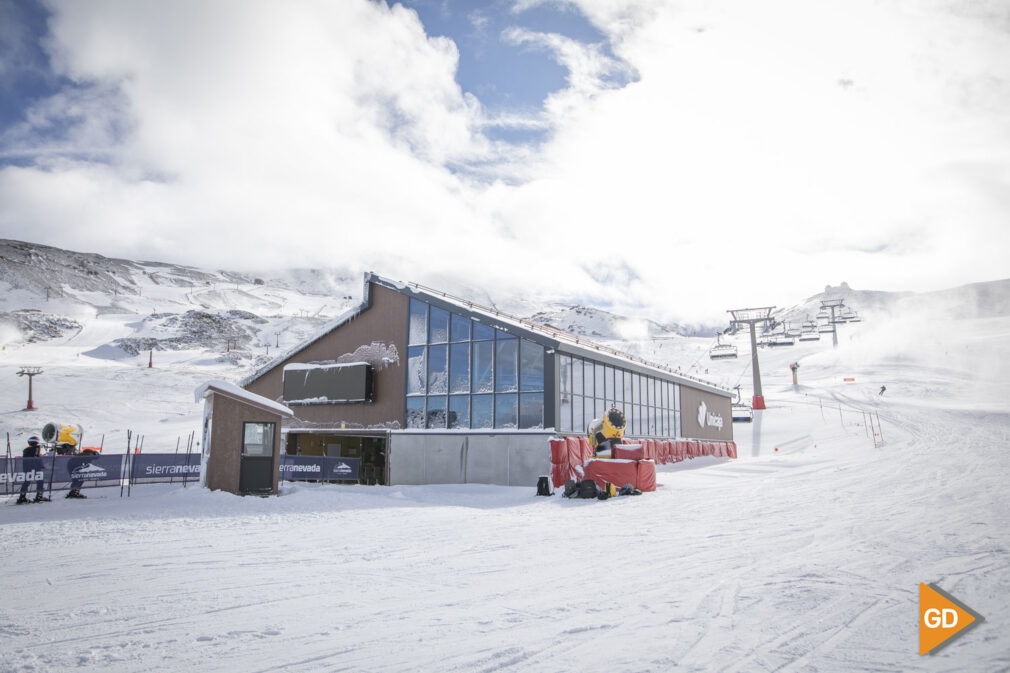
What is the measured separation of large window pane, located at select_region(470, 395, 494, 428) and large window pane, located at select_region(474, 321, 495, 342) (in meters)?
2.22

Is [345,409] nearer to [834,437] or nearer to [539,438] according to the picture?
[539,438]

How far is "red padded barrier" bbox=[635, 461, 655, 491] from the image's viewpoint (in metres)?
19.0

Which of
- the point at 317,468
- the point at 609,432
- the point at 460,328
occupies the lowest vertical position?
the point at 317,468

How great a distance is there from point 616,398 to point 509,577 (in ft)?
65.2

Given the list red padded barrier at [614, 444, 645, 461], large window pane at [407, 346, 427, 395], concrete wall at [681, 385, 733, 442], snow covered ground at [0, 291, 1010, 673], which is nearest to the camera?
snow covered ground at [0, 291, 1010, 673]

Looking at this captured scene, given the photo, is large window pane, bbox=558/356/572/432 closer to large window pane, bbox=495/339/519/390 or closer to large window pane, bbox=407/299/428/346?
large window pane, bbox=495/339/519/390

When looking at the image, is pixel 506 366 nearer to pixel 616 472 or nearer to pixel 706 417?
pixel 616 472

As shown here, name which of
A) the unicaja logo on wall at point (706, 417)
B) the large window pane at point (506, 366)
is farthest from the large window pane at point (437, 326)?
the unicaja logo on wall at point (706, 417)

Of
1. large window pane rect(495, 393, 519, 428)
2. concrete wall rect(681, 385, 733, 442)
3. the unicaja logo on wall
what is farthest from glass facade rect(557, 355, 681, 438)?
the unicaja logo on wall

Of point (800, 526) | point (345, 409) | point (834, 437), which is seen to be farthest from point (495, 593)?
point (834, 437)

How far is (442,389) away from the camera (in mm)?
24281

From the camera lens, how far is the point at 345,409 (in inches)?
1064

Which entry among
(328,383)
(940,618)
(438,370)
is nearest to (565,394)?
(438,370)

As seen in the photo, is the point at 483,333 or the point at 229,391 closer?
the point at 229,391
